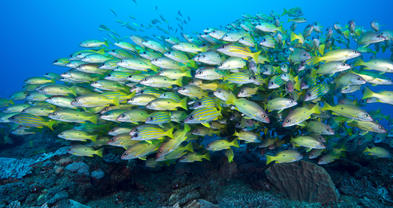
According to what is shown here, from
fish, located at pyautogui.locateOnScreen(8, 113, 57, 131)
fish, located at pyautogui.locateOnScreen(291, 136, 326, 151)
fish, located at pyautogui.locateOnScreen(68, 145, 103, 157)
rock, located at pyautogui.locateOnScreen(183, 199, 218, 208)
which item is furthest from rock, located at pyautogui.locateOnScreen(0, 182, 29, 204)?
fish, located at pyautogui.locateOnScreen(291, 136, 326, 151)

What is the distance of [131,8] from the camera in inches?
5797

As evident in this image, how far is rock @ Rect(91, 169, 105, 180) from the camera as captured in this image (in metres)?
4.61

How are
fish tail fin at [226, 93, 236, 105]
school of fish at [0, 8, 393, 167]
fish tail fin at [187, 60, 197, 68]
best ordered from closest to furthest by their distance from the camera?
fish tail fin at [226, 93, 236, 105], school of fish at [0, 8, 393, 167], fish tail fin at [187, 60, 197, 68]

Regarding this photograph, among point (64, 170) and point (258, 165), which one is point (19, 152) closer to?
point (64, 170)

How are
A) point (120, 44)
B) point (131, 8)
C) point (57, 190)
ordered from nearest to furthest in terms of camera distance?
1. point (57, 190)
2. point (120, 44)
3. point (131, 8)

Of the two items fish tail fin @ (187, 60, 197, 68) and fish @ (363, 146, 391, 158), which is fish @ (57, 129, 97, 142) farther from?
fish @ (363, 146, 391, 158)

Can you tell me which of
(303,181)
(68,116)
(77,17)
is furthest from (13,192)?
(77,17)

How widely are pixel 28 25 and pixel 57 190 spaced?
562ft

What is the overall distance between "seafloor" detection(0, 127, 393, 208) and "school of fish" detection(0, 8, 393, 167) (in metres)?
0.43

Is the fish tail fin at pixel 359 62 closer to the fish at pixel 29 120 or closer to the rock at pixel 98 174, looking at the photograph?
the rock at pixel 98 174

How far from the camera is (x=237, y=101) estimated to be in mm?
3441

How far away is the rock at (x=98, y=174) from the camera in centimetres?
461

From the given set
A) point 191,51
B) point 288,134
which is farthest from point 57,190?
point 288,134

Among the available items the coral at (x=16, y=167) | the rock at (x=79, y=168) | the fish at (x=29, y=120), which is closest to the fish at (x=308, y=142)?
the rock at (x=79, y=168)
